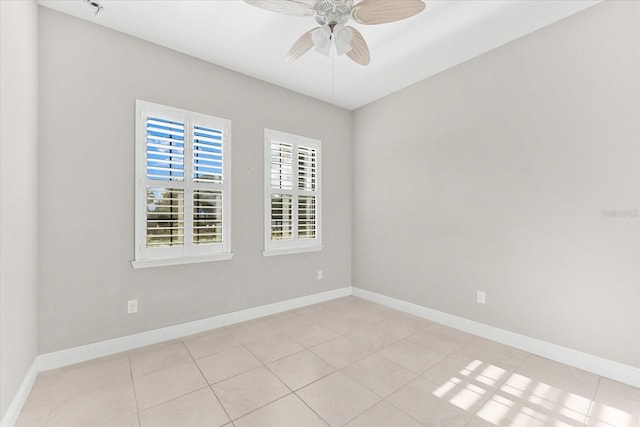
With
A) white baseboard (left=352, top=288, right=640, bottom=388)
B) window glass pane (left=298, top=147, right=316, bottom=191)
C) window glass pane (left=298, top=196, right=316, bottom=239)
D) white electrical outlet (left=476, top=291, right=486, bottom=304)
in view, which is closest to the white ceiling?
window glass pane (left=298, top=147, right=316, bottom=191)

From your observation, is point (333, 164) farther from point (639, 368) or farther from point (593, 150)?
point (639, 368)

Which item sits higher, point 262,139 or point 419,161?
point 262,139

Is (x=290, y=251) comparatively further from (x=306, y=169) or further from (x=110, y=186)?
(x=110, y=186)

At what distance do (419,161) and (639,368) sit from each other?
252cm

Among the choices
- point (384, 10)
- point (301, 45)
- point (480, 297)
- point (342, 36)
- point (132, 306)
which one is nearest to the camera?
point (384, 10)

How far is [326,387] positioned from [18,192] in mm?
2425

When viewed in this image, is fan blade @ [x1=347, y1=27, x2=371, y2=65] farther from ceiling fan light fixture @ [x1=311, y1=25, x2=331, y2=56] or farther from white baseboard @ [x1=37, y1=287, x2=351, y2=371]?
white baseboard @ [x1=37, y1=287, x2=351, y2=371]

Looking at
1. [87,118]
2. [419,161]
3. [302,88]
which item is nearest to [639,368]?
[419,161]

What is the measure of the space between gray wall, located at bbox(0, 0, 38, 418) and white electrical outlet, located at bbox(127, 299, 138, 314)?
60cm

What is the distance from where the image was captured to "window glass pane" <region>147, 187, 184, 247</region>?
8.64 feet

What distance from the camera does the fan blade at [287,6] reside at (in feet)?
5.59

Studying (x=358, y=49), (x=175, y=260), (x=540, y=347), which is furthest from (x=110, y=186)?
(x=540, y=347)

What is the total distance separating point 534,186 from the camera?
2.51 meters

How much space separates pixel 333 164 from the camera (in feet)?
13.7
